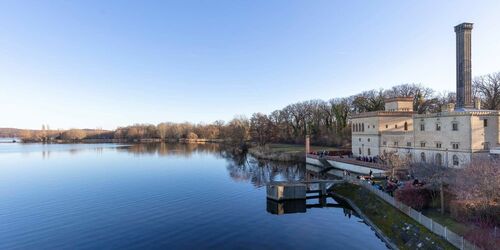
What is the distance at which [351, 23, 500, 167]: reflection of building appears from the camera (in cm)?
3778

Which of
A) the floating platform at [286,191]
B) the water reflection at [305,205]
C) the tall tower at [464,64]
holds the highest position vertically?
the tall tower at [464,64]

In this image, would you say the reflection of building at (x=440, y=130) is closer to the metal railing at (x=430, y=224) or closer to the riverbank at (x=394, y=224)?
the riverbank at (x=394, y=224)

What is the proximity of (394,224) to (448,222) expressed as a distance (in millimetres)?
3937

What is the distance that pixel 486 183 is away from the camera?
66.6 feet

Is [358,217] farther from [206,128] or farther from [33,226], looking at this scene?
[206,128]

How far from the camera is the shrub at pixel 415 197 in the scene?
25.1m

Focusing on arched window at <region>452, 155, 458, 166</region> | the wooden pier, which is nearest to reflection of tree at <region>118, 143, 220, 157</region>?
the wooden pier

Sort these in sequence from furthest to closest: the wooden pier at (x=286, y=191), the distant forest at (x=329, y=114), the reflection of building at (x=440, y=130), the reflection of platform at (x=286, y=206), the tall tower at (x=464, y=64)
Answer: the distant forest at (x=329, y=114)
the tall tower at (x=464, y=64)
the reflection of building at (x=440, y=130)
the wooden pier at (x=286, y=191)
the reflection of platform at (x=286, y=206)

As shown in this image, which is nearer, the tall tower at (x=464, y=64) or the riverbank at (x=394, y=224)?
the riverbank at (x=394, y=224)

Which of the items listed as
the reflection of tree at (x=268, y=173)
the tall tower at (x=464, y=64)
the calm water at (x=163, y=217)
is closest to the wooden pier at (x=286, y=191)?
the calm water at (x=163, y=217)

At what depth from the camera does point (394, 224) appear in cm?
2445

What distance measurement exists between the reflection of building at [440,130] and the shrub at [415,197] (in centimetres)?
1411

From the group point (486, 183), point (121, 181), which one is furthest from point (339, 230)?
point (121, 181)

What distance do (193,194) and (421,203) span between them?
2448 cm
